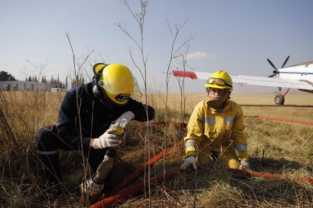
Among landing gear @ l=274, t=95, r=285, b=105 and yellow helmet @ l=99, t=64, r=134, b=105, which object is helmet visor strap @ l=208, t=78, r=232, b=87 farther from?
landing gear @ l=274, t=95, r=285, b=105

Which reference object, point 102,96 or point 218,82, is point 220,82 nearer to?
point 218,82

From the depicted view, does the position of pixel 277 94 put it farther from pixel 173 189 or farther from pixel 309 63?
pixel 173 189

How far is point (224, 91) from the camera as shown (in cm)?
279

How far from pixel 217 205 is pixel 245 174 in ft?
2.06

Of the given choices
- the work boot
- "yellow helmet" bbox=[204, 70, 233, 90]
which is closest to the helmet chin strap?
the work boot

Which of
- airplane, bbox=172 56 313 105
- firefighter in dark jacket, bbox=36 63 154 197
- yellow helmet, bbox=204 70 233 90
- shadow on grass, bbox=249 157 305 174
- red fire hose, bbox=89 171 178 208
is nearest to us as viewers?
red fire hose, bbox=89 171 178 208

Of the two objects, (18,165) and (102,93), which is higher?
(102,93)

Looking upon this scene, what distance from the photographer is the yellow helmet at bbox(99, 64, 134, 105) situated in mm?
2211

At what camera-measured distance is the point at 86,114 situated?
2396 mm

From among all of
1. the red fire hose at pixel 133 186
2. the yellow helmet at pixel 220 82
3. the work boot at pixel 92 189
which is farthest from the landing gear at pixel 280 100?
the work boot at pixel 92 189

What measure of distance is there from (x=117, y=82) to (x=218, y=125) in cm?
132

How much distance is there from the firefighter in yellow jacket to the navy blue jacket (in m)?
0.59

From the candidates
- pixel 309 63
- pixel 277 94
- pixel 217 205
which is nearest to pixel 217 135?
pixel 217 205

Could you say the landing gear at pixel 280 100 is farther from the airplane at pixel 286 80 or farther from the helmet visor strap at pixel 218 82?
the helmet visor strap at pixel 218 82
